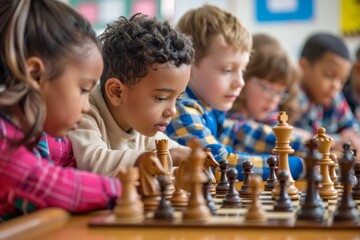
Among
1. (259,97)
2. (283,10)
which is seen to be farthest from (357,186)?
(283,10)

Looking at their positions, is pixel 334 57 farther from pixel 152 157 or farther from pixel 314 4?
pixel 152 157

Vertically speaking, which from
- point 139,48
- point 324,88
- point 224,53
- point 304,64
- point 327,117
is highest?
point 139,48

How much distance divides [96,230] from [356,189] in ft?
2.56

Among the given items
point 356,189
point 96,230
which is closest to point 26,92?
point 96,230

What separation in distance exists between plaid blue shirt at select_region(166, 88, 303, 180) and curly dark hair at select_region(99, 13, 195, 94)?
448 millimetres

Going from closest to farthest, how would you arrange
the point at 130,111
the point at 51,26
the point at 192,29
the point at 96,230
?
1. the point at 96,230
2. the point at 51,26
3. the point at 130,111
4. the point at 192,29

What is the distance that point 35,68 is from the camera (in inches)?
63.9

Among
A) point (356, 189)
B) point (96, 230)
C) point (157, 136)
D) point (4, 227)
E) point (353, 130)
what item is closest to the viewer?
point (4, 227)

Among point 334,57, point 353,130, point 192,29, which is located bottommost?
point 353,130

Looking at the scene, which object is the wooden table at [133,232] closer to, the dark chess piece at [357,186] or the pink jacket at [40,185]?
the pink jacket at [40,185]

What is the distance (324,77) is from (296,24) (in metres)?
1.71

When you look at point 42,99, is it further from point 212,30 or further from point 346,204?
point 212,30

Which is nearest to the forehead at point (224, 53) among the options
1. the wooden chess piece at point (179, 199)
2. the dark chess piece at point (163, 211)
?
the wooden chess piece at point (179, 199)

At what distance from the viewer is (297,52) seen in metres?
6.50
